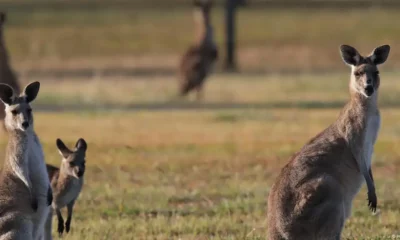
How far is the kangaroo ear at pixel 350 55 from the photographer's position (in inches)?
317

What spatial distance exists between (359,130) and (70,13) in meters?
39.0

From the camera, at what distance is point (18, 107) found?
7.38m

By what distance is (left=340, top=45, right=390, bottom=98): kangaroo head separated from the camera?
7.83m

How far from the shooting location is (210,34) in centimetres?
2369

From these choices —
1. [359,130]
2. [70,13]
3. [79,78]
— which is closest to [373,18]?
[70,13]

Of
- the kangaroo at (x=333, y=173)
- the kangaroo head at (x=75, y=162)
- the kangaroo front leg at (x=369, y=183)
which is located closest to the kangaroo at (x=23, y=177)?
the kangaroo head at (x=75, y=162)

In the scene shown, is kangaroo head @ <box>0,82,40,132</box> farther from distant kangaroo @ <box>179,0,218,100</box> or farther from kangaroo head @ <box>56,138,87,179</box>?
distant kangaroo @ <box>179,0,218,100</box>

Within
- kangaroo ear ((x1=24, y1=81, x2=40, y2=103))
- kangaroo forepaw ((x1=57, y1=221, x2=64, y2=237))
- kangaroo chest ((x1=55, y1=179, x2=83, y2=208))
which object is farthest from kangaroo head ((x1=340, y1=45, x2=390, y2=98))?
kangaroo forepaw ((x1=57, y1=221, x2=64, y2=237))

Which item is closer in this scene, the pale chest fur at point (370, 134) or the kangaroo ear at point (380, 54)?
the pale chest fur at point (370, 134)

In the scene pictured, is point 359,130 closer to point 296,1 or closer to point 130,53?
point 130,53

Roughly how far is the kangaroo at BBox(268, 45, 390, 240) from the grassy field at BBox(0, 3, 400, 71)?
931 inches

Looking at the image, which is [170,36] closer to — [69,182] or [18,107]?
[69,182]

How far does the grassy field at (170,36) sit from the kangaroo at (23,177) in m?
24.4

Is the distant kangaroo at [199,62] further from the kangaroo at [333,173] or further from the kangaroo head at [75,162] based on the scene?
the kangaroo at [333,173]
